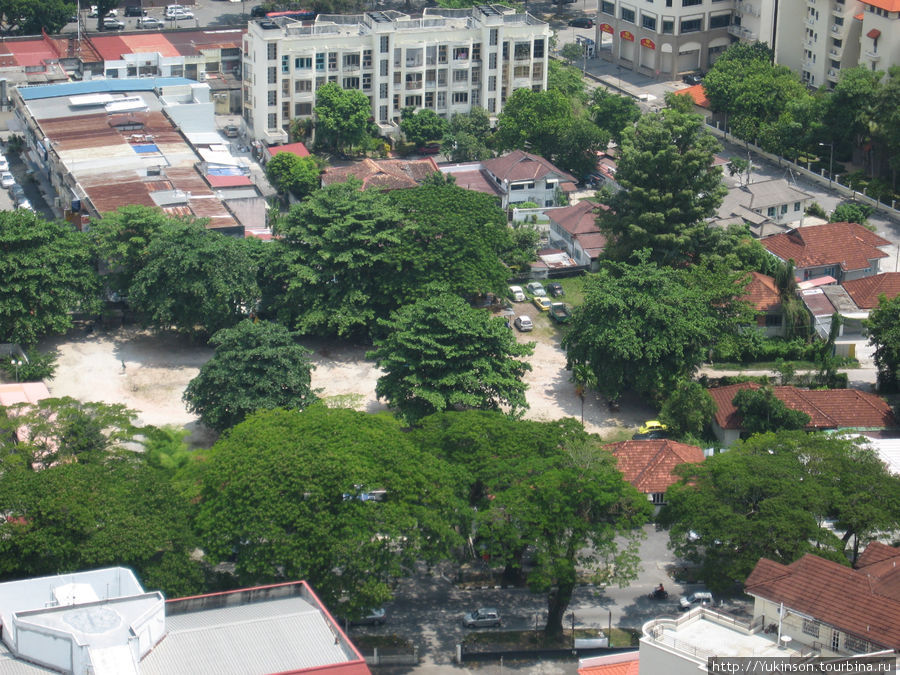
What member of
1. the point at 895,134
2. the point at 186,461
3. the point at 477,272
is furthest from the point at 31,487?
the point at 895,134

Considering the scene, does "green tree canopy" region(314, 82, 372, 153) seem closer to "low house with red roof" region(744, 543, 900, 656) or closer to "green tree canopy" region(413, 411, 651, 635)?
"green tree canopy" region(413, 411, 651, 635)

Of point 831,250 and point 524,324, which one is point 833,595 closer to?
point 524,324

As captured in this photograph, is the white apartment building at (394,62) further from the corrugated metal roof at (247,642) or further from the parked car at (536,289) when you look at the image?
the corrugated metal roof at (247,642)

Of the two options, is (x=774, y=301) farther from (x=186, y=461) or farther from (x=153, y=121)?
(x=153, y=121)

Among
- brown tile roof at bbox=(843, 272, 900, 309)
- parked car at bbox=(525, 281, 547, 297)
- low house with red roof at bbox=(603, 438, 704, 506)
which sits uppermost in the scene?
brown tile roof at bbox=(843, 272, 900, 309)

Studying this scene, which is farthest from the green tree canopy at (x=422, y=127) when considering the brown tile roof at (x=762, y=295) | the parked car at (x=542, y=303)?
the brown tile roof at (x=762, y=295)

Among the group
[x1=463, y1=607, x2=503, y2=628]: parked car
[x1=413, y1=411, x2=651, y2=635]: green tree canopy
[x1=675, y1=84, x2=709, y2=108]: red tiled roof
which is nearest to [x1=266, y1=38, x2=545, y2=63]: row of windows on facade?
[x1=675, y1=84, x2=709, y2=108]: red tiled roof
